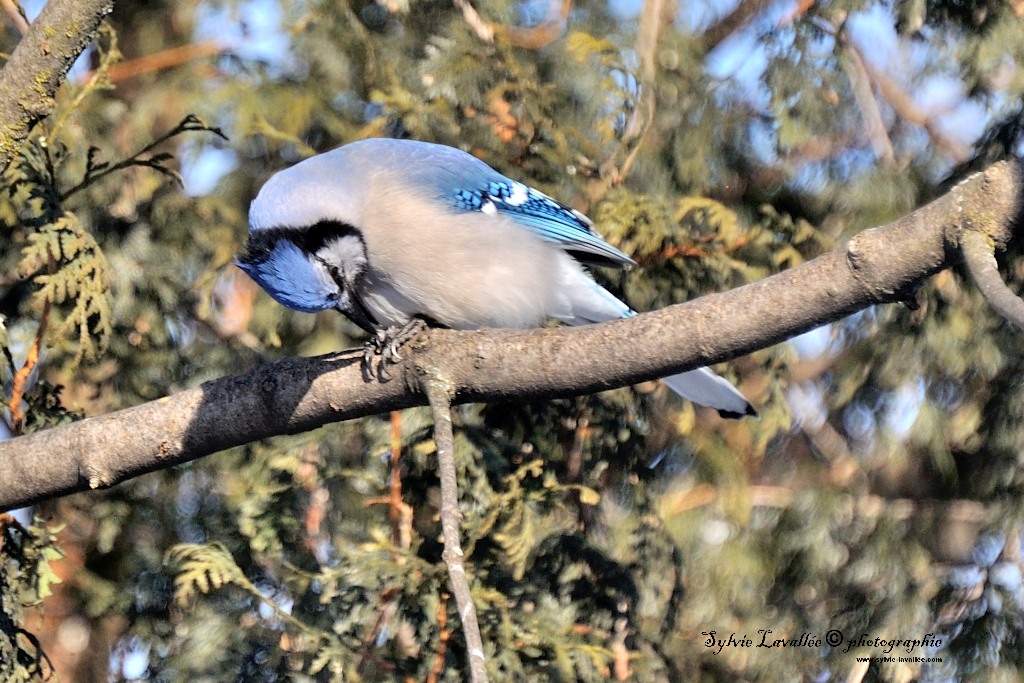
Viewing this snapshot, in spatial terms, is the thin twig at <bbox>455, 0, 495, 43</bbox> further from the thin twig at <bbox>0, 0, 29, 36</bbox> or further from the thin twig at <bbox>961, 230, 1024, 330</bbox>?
the thin twig at <bbox>961, 230, 1024, 330</bbox>

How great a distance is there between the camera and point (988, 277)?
5.35ft

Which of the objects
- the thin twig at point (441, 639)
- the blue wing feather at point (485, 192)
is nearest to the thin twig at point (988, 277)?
the blue wing feather at point (485, 192)

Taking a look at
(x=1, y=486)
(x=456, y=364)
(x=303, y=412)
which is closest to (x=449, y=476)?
(x=456, y=364)

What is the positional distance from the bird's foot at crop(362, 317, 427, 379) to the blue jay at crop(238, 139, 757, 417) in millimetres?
111

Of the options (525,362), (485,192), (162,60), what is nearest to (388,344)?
(525,362)

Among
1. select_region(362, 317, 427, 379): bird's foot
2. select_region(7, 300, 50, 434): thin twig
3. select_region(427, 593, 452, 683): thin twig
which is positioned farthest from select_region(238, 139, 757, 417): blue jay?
select_region(427, 593, 452, 683): thin twig

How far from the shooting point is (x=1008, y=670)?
2.84m

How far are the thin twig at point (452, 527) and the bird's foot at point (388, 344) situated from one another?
0.43ft

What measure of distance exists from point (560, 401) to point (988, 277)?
4.87ft

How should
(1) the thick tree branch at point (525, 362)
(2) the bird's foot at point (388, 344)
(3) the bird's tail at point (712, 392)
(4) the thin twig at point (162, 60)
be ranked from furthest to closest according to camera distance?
(4) the thin twig at point (162, 60)
(3) the bird's tail at point (712, 392)
(2) the bird's foot at point (388, 344)
(1) the thick tree branch at point (525, 362)

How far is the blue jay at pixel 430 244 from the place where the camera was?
2703 millimetres

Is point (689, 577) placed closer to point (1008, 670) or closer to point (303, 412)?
point (1008, 670)

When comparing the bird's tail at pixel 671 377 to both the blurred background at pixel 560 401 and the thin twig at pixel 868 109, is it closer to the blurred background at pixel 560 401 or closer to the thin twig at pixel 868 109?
the blurred background at pixel 560 401

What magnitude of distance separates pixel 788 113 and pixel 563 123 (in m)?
0.60
